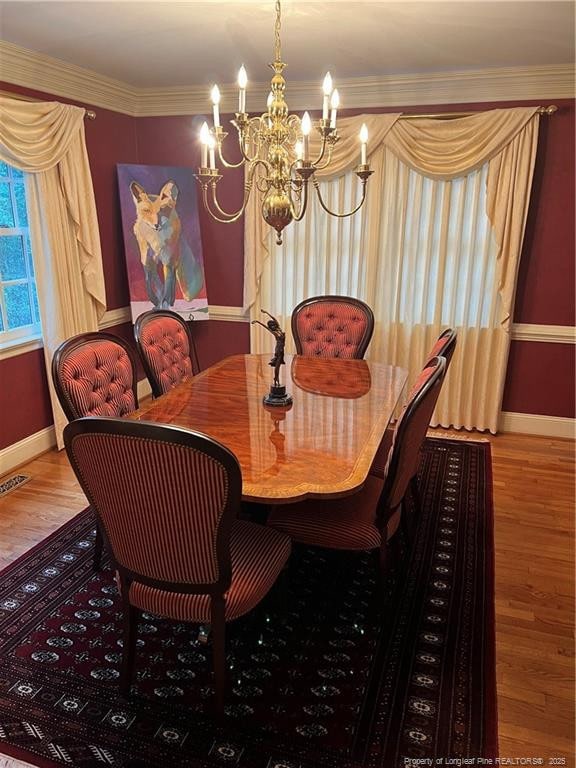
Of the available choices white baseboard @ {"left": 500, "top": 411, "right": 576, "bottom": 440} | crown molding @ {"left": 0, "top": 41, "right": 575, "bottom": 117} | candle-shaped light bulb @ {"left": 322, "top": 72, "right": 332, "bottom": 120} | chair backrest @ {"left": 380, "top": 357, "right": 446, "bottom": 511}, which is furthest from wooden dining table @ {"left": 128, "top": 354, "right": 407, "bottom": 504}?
crown molding @ {"left": 0, "top": 41, "right": 575, "bottom": 117}

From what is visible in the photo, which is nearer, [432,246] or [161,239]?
[432,246]

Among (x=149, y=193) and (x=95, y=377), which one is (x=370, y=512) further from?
(x=149, y=193)

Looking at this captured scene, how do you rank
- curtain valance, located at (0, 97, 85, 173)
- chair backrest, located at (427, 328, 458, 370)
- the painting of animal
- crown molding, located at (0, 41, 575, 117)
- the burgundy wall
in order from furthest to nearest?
1. the painting of animal
2. the burgundy wall
3. crown molding, located at (0, 41, 575, 117)
4. curtain valance, located at (0, 97, 85, 173)
5. chair backrest, located at (427, 328, 458, 370)

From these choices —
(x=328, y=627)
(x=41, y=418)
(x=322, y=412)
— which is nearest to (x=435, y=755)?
(x=328, y=627)

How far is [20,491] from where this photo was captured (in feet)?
10.3

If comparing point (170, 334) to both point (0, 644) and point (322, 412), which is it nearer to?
point (322, 412)

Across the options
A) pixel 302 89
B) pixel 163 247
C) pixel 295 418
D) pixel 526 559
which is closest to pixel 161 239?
pixel 163 247

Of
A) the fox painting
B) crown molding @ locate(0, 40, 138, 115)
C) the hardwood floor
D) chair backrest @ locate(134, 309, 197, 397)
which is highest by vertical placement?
crown molding @ locate(0, 40, 138, 115)

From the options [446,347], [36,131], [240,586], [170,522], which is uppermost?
[36,131]

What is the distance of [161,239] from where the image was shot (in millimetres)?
4207

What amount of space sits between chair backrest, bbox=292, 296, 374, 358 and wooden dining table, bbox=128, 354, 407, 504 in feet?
0.91

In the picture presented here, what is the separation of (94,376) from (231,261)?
244 centimetres

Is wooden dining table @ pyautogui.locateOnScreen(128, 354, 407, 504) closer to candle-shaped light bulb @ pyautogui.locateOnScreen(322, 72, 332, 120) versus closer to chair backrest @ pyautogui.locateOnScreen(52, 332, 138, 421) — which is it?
chair backrest @ pyautogui.locateOnScreen(52, 332, 138, 421)

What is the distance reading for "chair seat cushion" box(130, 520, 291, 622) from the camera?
1625 millimetres
